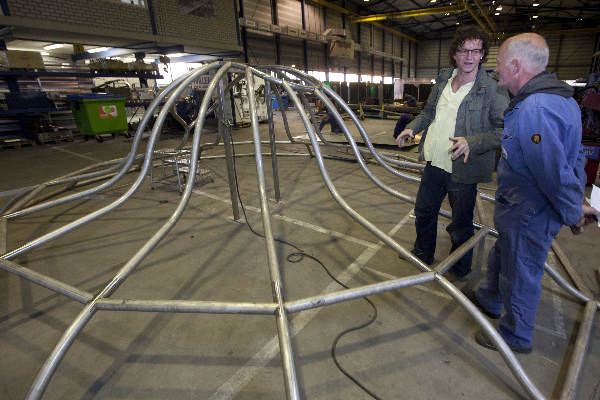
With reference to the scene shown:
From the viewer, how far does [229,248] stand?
119 inches

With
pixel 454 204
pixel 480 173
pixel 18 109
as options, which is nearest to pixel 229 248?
pixel 454 204

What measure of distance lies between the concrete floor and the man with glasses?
515 mm

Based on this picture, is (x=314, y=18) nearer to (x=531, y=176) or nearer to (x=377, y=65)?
(x=377, y=65)

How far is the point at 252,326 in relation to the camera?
79.6 inches

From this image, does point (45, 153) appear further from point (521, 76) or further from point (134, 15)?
point (521, 76)

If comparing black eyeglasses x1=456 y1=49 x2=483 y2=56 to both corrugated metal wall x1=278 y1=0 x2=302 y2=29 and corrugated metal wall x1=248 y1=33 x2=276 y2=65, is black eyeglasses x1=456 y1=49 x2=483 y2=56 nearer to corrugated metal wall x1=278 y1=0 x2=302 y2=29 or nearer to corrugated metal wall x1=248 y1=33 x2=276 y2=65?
corrugated metal wall x1=248 y1=33 x2=276 y2=65

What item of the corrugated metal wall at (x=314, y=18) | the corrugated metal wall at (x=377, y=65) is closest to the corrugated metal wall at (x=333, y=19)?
the corrugated metal wall at (x=314, y=18)

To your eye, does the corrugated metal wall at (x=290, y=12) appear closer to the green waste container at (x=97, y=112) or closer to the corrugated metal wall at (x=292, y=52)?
the corrugated metal wall at (x=292, y=52)

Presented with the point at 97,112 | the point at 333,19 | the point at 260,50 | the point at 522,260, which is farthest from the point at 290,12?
the point at 522,260

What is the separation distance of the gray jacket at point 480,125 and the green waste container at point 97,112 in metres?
9.61

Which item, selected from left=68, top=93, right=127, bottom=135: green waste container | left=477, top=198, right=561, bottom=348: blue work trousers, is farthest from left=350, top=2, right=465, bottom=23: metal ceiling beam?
left=477, top=198, right=561, bottom=348: blue work trousers

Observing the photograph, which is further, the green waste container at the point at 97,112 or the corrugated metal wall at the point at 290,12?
the corrugated metal wall at the point at 290,12

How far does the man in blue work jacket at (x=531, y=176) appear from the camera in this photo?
135 centimetres

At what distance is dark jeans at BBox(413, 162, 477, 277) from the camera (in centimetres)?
221
